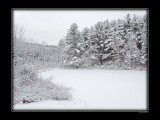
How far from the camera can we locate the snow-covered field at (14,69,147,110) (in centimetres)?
279

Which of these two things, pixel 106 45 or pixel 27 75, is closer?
pixel 27 75

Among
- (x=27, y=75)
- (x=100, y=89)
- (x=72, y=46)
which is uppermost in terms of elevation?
(x=72, y=46)

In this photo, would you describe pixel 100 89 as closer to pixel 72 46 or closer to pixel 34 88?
pixel 72 46

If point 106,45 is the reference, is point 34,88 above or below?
below

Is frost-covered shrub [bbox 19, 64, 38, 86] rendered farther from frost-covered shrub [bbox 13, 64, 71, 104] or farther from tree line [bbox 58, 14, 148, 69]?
tree line [bbox 58, 14, 148, 69]

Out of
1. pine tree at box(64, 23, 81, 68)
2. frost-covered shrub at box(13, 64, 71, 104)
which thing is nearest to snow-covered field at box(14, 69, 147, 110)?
frost-covered shrub at box(13, 64, 71, 104)

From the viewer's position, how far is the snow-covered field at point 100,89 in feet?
9.16

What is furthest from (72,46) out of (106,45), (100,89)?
(100,89)

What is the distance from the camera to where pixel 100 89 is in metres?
2.95

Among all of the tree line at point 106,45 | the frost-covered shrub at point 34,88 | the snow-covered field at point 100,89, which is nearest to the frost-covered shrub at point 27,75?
the frost-covered shrub at point 34,88

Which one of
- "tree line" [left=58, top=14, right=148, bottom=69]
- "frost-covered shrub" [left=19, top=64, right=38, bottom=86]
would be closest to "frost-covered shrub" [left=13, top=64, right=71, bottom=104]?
"frost-covered shrub" [left=19, top=64, right=38, bottom=86]

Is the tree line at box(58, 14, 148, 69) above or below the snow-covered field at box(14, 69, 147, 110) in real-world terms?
above

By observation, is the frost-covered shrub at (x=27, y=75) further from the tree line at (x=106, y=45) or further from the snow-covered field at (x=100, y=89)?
the tree line at (x=106, y=45)
